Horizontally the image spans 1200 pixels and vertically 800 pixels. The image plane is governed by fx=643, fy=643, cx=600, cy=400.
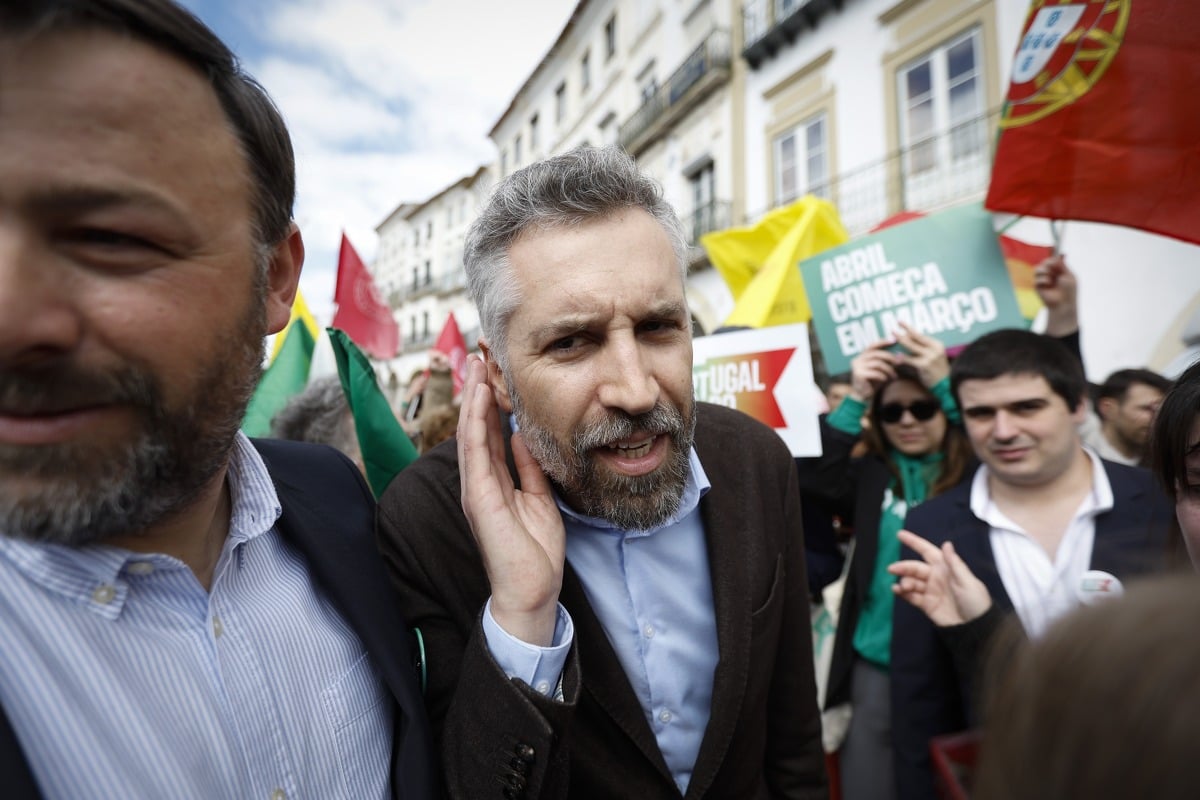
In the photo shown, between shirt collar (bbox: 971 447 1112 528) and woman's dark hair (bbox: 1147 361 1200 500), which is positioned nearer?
woman's dark hair (bbox: 1147 361 1200 500)

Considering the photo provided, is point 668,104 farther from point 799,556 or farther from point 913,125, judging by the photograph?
point 799,556

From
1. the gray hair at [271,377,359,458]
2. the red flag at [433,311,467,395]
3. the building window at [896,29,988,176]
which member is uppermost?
the building window at [896,29,988,176]

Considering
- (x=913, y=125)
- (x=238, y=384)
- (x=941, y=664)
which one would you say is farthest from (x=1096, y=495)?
(x=913, y=125)

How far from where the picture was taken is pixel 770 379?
3002 mm

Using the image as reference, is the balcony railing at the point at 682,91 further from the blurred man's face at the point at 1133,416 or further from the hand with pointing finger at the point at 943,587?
the hand with pointing finger at the point at 943,587

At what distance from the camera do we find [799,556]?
5.99 ft

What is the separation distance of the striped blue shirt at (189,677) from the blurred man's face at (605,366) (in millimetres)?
594

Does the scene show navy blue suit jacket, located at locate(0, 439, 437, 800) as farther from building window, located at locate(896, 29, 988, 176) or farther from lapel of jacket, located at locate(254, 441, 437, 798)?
building window, located at locate(896, 29, 988, 176)

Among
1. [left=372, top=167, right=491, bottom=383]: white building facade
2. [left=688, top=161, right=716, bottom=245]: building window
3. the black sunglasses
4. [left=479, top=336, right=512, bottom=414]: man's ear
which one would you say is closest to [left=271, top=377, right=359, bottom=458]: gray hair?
[left=479, top=336, right=512, bottom=414]: man's ear

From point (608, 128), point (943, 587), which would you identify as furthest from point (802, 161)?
point (943, 587)

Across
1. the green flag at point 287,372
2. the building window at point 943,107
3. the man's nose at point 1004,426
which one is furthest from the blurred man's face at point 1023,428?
the building window at point 943,107

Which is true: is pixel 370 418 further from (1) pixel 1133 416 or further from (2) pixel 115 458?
(1) pixel 1133 416

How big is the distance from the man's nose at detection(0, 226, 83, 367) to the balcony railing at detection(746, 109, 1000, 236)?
920cm

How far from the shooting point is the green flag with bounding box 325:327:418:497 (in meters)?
2.29
